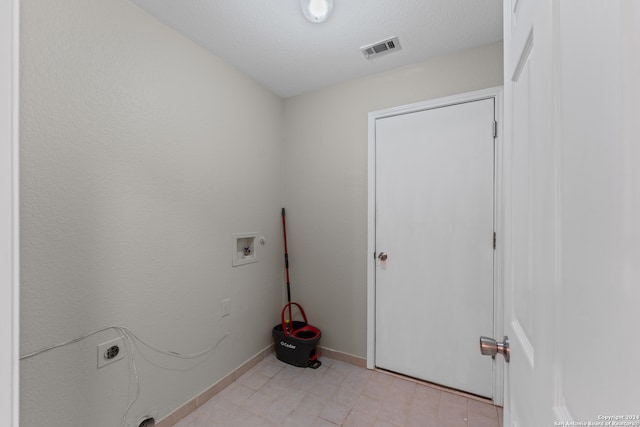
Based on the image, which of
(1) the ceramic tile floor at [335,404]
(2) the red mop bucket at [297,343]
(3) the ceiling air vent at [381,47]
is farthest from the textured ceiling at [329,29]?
(1) the ceramic tile floor at [335,404]

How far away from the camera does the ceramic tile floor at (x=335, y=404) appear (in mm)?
1599

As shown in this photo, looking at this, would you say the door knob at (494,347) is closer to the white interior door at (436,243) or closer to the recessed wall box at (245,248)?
the white interior door at (436,243)

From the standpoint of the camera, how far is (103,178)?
4.31 feet

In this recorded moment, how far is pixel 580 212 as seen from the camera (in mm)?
319

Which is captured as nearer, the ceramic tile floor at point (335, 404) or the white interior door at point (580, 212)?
the white interior door at point (580, 212)

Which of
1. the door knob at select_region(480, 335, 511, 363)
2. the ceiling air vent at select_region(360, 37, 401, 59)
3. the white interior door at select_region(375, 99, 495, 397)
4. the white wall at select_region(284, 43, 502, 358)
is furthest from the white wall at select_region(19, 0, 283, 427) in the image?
the door knob at select_region(480, 335, 511, 363)

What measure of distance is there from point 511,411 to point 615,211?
0.73 meters

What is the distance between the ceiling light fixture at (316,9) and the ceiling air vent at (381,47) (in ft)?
1.47

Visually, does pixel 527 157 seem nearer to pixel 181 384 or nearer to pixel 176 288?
pixel 176 288

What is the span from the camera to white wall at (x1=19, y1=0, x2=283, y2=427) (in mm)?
1112

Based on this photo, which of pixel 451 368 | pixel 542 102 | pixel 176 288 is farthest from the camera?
pixel 451 368

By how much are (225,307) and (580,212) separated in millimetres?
2080

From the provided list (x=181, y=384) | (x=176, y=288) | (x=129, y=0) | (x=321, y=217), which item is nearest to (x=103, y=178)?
(x=176, y=288)
